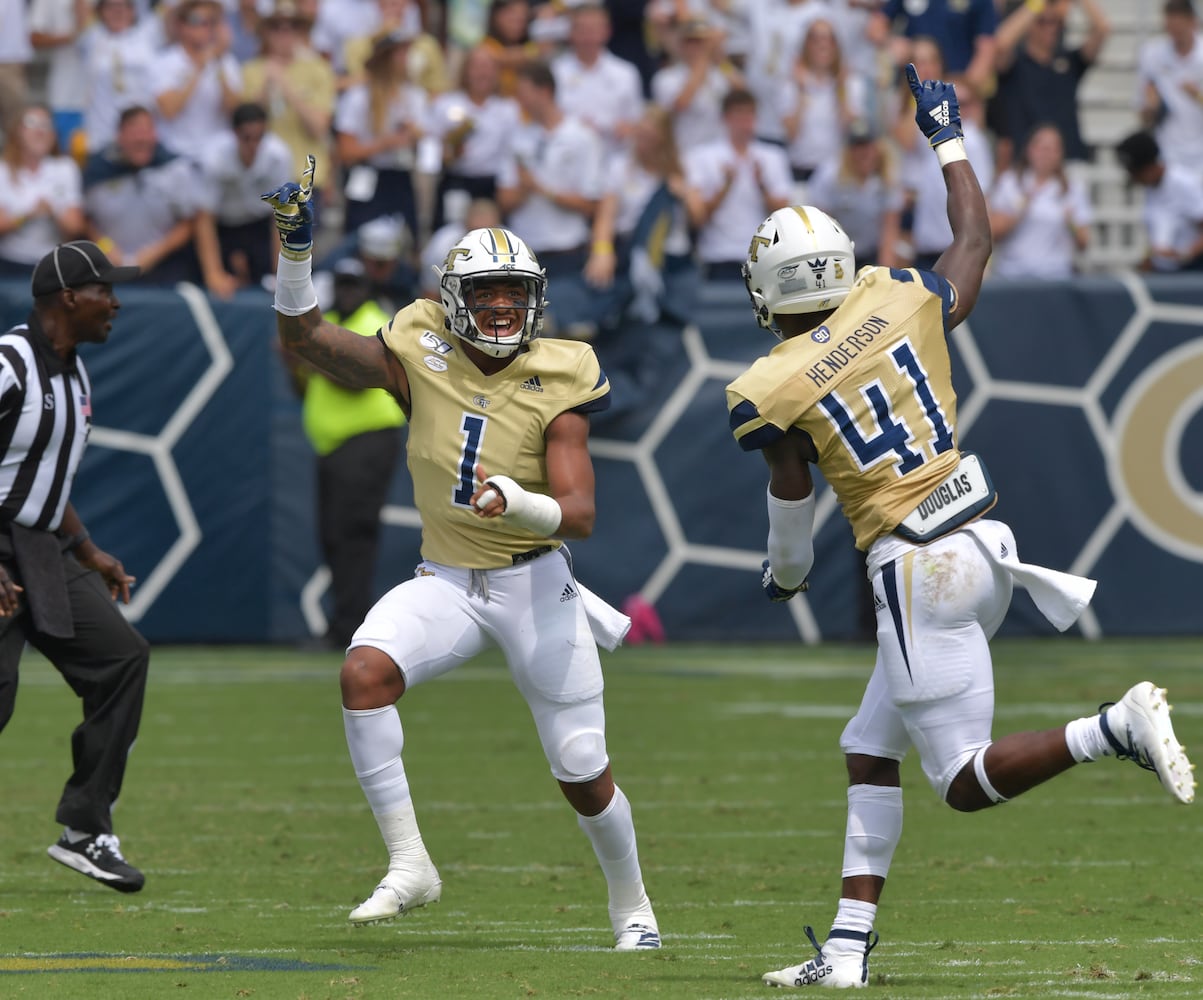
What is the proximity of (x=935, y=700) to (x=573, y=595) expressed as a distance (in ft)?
3.77

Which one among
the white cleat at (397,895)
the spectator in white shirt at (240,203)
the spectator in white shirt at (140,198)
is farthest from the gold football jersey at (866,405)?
the spectator in white shirt at (140,198)

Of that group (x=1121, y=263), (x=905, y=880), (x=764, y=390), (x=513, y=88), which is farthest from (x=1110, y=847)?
(x=1121, y=263)

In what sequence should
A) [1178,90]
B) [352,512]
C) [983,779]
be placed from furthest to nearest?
[1178,90] < [352,512] < [983,779]

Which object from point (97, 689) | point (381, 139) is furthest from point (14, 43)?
point (97, 689)

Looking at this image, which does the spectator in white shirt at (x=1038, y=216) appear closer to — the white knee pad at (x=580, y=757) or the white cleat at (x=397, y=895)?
the white knee pad at (x=580, y=757)

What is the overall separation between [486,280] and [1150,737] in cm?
206

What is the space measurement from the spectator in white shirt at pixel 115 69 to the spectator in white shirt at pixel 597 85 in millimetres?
2585

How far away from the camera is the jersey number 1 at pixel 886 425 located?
5004 mm

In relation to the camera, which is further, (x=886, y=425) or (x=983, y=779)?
(x=886, y=425)

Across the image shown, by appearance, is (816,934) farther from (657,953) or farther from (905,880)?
(905,880)

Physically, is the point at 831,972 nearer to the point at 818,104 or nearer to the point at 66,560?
the point at 66,560

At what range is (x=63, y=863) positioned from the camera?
21.0ft

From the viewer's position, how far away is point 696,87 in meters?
14.0

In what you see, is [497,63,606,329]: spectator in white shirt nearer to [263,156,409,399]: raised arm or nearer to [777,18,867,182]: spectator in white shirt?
[777,18,867,182]: spectator in white shirt
